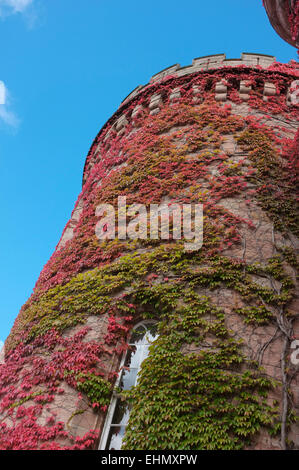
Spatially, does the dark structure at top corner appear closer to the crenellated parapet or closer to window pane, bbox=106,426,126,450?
the crenellated parapet

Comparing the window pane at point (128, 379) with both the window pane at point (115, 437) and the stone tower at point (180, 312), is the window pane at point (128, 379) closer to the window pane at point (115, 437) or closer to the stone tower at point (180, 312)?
the stone tower at point (180, 312)

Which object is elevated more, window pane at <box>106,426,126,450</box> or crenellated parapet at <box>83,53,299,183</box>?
crenellated parapet at <box>83,53,299,183</box>

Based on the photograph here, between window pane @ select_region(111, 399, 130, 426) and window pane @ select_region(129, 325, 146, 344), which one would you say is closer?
window pane @ select_region(111, 399, 130, 426)

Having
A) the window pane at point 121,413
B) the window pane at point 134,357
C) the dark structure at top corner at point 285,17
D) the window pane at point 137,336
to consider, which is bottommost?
the window pane at point 121,413

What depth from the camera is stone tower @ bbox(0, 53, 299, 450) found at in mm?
4789

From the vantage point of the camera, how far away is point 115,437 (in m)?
5.17

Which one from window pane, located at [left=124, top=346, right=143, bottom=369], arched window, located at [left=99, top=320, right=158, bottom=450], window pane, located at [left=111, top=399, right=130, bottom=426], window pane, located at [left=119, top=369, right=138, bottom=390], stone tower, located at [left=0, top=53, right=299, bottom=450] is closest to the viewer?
stone tower, located at [left=0, top=53, right=299, bottom=450]

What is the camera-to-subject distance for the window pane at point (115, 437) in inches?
199

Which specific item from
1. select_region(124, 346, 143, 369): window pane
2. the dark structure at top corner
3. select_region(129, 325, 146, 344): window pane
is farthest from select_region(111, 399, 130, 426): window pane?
the dark structure at top corner

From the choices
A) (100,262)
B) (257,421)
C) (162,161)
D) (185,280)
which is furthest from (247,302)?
(162,161)

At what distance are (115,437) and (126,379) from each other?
0.84 metres

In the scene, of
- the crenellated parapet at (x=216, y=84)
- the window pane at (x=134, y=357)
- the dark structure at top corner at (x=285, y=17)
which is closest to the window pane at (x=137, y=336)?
the window pane at (x=134, y=357)

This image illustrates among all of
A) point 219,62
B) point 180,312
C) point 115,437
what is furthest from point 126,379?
point 219,62
